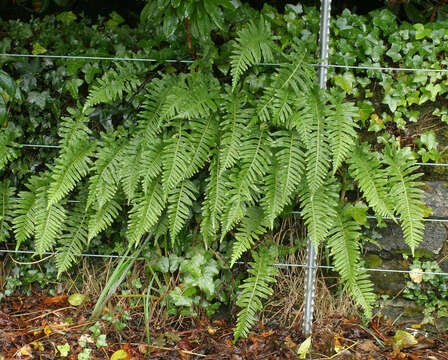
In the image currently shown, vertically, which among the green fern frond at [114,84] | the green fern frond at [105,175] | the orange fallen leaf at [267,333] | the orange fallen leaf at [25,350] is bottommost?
the orange fallen leaf at [25,350]

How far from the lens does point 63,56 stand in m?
2.67

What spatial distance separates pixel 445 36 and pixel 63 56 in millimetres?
2316

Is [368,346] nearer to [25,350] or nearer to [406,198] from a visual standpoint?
[406,198]

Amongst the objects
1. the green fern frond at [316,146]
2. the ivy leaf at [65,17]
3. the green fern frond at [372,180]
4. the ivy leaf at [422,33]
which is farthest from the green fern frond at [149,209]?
the ivy leaf at [422,33]

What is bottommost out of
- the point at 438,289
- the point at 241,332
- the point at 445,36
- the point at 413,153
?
the point at 241,332

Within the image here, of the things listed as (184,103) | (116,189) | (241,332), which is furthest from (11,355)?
(184,103)

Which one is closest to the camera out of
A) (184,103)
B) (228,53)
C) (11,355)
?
(184,103)

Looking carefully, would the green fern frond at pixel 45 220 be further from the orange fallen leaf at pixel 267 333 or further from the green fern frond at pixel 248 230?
the orange fallen leaf at pixel 267 333

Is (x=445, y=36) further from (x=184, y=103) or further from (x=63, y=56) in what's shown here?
(x=63, y=56)

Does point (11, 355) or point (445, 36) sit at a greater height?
point (445, 36)

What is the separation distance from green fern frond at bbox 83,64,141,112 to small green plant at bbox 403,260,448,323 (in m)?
2.08

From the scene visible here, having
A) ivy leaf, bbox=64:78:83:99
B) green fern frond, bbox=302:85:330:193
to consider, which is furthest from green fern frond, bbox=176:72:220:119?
ivy leaf, bbox=64:78:83:99

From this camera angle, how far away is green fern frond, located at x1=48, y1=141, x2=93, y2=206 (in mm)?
2410

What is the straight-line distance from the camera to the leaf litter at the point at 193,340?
2.47 metres
